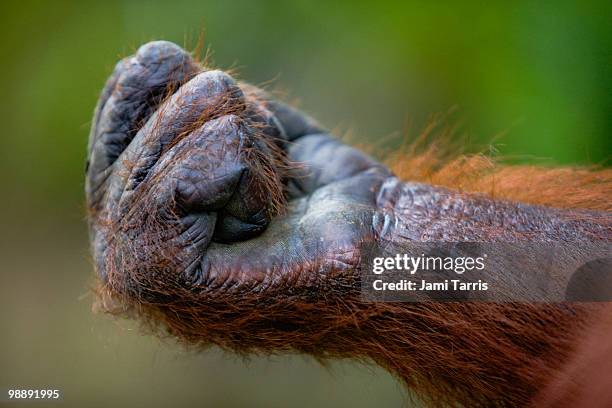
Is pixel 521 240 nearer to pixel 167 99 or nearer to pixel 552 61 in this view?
pixel 167 99

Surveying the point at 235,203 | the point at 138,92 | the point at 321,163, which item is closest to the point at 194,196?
the point at 235,203

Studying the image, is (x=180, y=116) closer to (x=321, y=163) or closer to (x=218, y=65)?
(x=321, y=163)

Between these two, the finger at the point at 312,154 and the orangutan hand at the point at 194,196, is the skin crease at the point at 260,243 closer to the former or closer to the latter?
the orangutan hand at the point at 194,196

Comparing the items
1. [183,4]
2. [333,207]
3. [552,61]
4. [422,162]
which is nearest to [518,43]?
[552,61]

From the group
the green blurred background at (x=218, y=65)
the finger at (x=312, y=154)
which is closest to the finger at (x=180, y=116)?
the finger at (x=312, y=154)

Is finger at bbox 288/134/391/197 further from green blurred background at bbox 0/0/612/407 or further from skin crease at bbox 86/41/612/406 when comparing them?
green blurred background at bbox 0/0/612/407

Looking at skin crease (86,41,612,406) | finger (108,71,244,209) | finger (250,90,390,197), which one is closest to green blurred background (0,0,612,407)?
finger (250,90,390,197)

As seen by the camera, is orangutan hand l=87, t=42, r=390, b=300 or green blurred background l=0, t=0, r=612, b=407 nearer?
orangutan hand l=87, t=42, r=390, b=300
